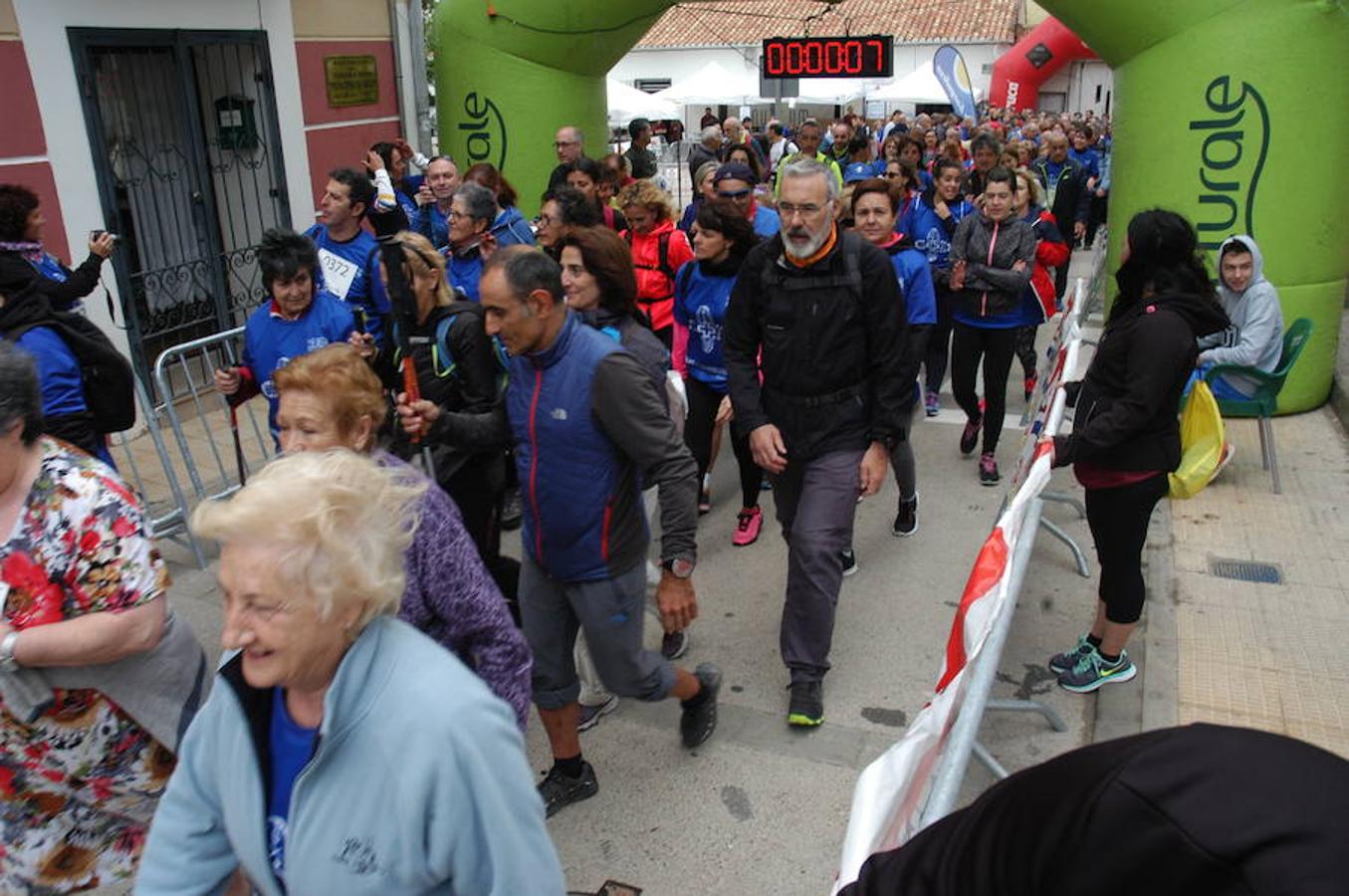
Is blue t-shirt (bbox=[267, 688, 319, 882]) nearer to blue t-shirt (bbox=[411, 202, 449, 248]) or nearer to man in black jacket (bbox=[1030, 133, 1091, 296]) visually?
blue t-shirt (bbox=[411, 202, 449, 248])

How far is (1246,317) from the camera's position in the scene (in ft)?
19.3

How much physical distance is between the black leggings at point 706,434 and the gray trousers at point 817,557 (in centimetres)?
143

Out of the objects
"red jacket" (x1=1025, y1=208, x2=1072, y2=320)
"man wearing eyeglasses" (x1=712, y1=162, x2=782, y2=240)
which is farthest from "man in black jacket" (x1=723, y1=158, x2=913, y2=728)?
→ "red jacket" (x1=1025, y1=208, x2=1072, y2=320)

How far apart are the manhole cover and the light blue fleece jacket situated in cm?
441

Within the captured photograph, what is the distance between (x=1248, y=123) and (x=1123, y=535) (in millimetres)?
4155

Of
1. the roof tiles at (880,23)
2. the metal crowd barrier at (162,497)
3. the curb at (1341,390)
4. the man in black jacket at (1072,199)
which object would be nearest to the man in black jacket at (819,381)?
the metal crowd barrier at (162,497)

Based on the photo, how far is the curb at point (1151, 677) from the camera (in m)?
3.86

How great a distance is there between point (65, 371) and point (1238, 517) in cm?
557

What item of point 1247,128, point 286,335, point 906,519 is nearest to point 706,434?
point 906,519

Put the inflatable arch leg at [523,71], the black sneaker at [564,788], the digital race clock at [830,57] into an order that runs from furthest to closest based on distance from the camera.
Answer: the digital race clock at [830,57], the inflatable arch leg at [523,71], the black sneaker at [564,788]

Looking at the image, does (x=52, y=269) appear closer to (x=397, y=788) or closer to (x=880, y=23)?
(x=397, y=788)

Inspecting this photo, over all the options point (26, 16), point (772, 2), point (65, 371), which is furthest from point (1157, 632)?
point (772, 2)

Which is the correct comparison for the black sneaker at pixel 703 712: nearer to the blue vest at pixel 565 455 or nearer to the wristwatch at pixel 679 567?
the wristwatch at pixel 679 567

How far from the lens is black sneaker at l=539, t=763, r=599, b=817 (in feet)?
11.3
